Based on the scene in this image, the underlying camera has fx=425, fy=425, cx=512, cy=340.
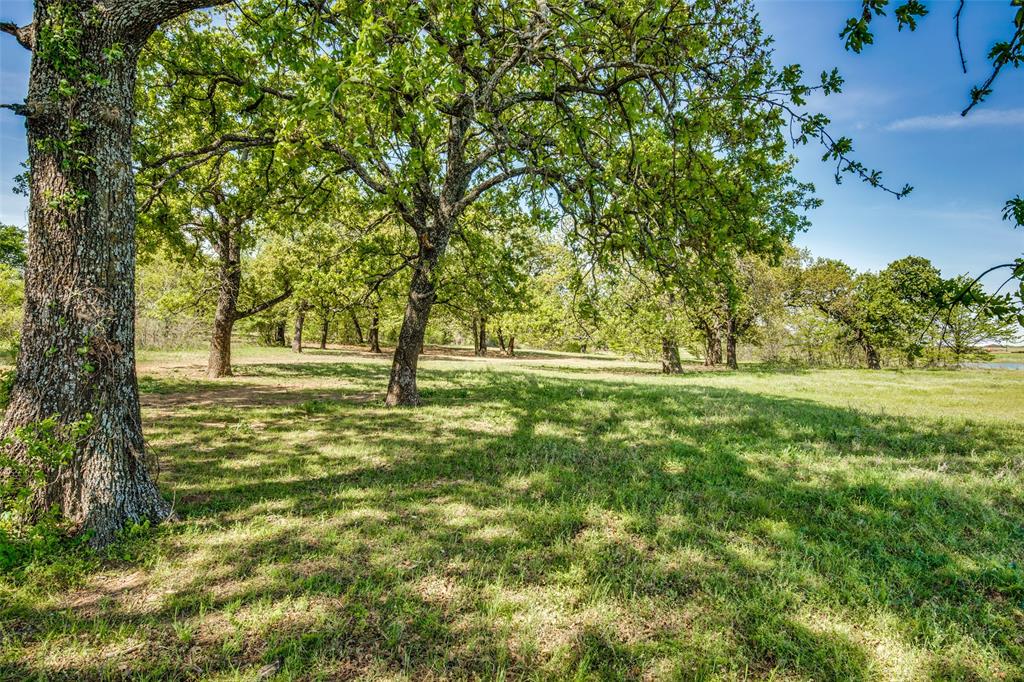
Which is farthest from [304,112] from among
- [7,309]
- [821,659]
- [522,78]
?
[7,309]

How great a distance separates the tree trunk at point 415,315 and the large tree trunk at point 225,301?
8.53 metres

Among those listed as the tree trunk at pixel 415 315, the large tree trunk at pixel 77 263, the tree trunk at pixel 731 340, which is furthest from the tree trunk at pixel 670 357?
the large tree trunk at pixel 77 263

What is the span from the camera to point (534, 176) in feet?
23.3

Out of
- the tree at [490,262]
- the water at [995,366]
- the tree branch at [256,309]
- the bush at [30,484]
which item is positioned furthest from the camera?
the water at [995,366]

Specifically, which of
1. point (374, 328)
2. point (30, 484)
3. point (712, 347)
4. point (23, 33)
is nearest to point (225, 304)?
point (23, 33)

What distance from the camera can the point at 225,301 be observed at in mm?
15844

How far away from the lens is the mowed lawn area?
2.82 metres

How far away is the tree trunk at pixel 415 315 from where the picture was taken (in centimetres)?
1060

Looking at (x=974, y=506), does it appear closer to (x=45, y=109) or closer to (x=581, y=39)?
(x=581, y=39)

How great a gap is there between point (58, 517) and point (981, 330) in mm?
34987

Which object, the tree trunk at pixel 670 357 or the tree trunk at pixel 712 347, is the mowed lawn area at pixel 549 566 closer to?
the tree trunk at pixel 670 357

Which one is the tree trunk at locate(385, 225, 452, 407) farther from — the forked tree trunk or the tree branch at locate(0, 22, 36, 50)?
the forked tree trunk

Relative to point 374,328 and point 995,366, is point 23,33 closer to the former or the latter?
point 374,328

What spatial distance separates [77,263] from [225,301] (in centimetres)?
1356
